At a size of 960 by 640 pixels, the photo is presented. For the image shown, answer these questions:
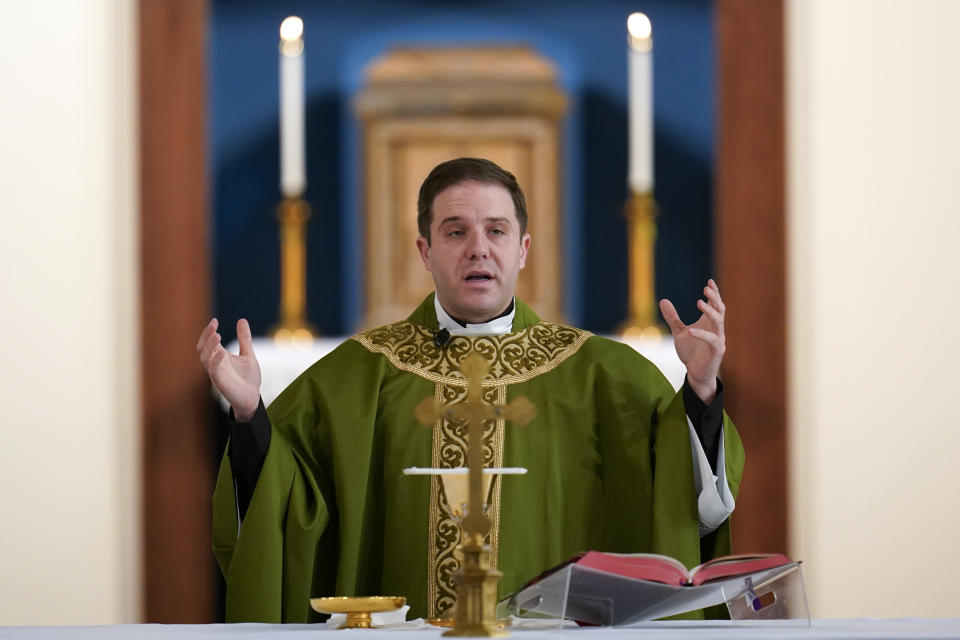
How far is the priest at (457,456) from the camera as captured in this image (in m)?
3.24

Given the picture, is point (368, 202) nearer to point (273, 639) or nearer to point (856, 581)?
point (856, 581)

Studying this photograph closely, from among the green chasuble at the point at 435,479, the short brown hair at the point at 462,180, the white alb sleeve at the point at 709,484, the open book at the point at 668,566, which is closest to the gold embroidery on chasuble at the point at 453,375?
the green chasuble at the point at 435,479

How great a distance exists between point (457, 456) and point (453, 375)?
204mm

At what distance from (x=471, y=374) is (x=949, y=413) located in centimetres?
360

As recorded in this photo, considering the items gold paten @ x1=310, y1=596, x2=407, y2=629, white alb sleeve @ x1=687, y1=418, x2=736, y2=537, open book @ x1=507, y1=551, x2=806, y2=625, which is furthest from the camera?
white alb sleeve @ x1=687, y1=418, x2=736, y2=537

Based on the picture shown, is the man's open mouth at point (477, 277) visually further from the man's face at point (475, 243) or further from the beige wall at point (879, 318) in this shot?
the beige wall at point (879, 318)

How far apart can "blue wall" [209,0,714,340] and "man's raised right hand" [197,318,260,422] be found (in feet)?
9.91

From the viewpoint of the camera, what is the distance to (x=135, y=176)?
583 cm

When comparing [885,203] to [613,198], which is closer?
[885,203]

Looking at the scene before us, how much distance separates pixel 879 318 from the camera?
18.5 feet

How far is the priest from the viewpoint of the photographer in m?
3.24

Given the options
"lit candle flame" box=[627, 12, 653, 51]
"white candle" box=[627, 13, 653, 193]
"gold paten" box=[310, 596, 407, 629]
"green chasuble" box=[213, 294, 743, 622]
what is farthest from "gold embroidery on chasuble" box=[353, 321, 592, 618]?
"lit candle flame" box=[627, 12, 653, 51]

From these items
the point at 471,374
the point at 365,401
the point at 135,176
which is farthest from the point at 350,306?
the point at 471,374

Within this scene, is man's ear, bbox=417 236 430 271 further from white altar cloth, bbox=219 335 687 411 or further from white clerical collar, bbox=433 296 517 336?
white altar cloth, bbox=219 335 687 411
